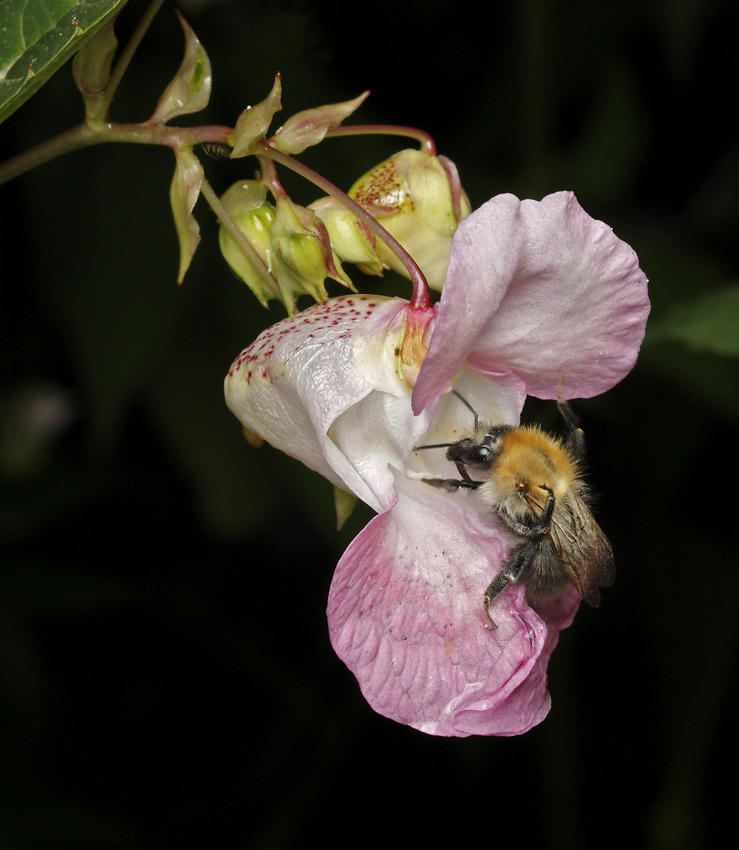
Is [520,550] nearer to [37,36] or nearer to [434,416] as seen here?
[434,416]

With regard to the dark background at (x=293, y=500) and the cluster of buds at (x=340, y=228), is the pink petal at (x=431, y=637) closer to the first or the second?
the cluster of buds at (x=340, y=228)

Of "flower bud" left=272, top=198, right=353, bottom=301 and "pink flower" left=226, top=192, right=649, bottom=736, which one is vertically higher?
"flower bud" left=272, top=198, right=353, bottom=301

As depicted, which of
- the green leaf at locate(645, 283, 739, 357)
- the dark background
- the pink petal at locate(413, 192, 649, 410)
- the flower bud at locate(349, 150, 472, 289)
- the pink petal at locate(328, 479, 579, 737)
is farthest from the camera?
the dark background

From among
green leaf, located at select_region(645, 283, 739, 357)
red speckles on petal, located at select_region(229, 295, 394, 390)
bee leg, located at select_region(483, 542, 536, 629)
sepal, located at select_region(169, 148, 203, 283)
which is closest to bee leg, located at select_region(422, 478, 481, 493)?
bee leg, located at select_region(483, 542, 536, 629)

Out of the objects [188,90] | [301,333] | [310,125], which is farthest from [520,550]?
[188,90]

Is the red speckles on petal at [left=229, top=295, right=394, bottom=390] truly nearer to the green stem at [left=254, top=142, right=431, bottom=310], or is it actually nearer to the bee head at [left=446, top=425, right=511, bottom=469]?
the green stem at [left=254, top=142, right=431, bottom=310]

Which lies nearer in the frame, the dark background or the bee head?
the bee head

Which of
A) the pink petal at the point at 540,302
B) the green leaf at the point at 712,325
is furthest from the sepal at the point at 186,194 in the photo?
the green leaf at the point at 712,325
